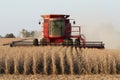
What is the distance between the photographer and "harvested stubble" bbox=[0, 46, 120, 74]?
53.2ft

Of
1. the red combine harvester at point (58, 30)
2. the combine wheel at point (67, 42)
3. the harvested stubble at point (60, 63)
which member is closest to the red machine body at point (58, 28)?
the red combine harvester at point (58, 30)

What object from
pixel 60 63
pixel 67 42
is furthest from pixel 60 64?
pixel 67 42

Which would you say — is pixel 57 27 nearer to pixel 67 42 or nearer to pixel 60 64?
pixel 67 42

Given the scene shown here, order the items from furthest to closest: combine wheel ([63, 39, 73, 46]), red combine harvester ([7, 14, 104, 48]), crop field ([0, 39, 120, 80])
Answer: red combine harvester ([7, 14, 104, 48]), combine wheel ([63, 39, 73, 46]), crop field ([0, 39, 120, 80])

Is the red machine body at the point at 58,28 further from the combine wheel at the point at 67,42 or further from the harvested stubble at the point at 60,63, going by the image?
the harvested stubble at the point at 60,63

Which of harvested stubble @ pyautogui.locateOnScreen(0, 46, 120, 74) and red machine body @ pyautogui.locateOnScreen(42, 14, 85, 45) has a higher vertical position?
red machine body @ pyautogui.locateOnScreen(42, 14, 85, 45)

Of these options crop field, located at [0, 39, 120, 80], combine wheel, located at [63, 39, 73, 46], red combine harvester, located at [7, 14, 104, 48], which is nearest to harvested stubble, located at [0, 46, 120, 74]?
crop field, located at [0, 39, 120, 80]

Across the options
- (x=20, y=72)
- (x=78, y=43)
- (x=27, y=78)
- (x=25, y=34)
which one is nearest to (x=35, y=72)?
(x=20, y=72)

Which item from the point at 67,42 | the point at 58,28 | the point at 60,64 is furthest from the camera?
the point at 58,28

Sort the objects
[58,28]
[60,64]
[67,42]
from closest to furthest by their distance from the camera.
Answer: [60,64], [67,42], [58,28]

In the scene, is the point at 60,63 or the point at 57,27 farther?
the point at 57,27

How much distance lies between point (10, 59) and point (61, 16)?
8.12 meters

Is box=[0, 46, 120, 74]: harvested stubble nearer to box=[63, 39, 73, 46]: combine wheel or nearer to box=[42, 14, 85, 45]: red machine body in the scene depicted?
box=[63, 39, 73, 46]: combine wheel

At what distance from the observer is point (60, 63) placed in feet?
53.7
